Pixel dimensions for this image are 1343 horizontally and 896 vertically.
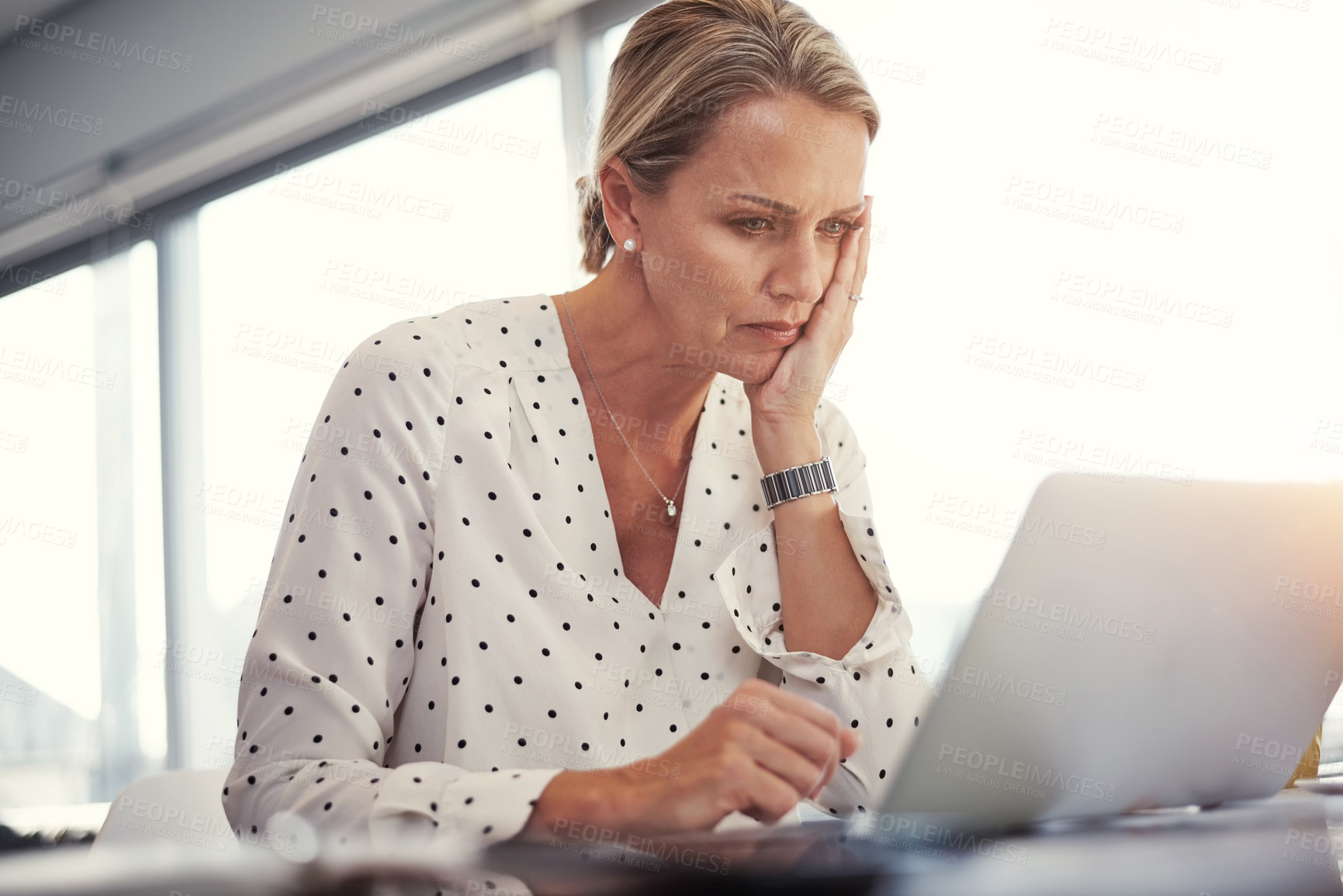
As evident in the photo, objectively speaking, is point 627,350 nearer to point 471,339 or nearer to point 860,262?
point 471,339

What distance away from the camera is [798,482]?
3.88 ft

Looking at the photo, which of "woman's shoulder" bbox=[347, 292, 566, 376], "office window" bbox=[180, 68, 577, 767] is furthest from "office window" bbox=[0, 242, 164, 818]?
"woman's shoulder" bbox=[347, 292, 566, 376]

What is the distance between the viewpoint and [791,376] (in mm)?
1241

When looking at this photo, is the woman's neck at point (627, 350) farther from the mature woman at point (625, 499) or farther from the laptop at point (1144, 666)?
the laptop at point (1144, 666)

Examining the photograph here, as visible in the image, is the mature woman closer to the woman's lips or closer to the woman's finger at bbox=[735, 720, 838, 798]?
the woman's lips

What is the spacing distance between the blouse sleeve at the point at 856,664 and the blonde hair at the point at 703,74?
1.50 feet

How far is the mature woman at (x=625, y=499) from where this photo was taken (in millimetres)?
917

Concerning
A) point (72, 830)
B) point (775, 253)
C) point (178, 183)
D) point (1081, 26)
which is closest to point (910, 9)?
point (1081, 26)

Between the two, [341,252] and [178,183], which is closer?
[341,252]

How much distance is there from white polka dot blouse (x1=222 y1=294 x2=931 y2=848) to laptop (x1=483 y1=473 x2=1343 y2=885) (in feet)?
1.22

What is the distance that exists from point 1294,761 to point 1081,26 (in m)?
2.02

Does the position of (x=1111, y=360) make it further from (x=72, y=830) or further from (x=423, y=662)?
(x=72, y=830)

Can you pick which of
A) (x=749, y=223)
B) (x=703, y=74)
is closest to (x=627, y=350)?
(x=749, y=223)

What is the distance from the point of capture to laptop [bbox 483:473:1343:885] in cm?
67
